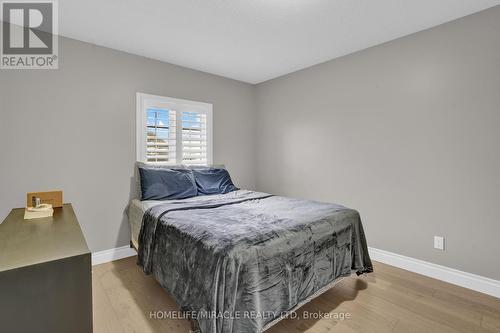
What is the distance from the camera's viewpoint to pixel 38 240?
125cm

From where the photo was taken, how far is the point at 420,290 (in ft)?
7.16

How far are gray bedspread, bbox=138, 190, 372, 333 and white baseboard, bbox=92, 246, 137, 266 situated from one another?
707 millimetres

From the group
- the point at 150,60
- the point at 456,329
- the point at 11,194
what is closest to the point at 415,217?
the point at 456,329

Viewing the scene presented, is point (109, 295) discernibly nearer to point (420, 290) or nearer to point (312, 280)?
point (312, 280)

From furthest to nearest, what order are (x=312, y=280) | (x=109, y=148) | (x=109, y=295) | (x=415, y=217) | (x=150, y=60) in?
(x=150, y=60)
(x=109, y=148)
(x=415, y=217)
(x=109, y=295)
(x=312, y=280)

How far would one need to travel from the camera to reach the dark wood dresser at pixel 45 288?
88 cm

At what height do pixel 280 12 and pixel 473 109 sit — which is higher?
pixel 280 12

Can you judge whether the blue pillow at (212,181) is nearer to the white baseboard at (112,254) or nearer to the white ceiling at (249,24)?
the white baseboard at (112,254)

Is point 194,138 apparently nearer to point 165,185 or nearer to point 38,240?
point 165,185

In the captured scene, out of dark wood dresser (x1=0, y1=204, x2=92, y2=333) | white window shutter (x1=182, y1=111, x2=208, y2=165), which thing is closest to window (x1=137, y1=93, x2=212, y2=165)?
white window shutter (x1=182, y1=111, x2=208, y2=165)

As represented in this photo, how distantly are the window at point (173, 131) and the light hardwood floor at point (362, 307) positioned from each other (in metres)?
1.45

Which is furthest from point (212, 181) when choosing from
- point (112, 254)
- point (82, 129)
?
point (82, 129)

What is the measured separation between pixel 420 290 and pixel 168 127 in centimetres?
321

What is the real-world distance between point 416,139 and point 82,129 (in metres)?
3.49
